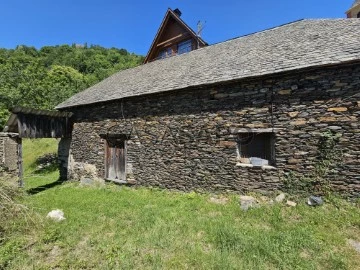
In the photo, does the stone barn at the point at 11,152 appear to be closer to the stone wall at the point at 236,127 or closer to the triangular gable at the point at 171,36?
the stone wall at the point at 236,127

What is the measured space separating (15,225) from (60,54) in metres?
54.5

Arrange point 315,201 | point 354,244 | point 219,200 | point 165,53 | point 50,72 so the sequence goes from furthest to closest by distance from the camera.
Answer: point 50,72 → point 165,53 → point 219,200 → point 315,201 → point 354,244

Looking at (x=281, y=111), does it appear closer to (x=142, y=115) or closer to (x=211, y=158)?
(x=211, y=158)

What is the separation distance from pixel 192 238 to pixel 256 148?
12.2 ft

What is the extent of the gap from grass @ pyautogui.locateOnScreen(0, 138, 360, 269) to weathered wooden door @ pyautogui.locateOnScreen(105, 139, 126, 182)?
11.1 feet

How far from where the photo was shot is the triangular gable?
14.0 m

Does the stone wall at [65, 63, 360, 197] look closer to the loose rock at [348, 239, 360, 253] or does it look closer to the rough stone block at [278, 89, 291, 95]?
the rough stone block at [278, 89, 291, 95]

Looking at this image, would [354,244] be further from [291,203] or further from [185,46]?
[185,46]

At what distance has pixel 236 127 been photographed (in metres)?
7.39

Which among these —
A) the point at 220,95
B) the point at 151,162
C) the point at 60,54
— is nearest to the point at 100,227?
the point at 151,162

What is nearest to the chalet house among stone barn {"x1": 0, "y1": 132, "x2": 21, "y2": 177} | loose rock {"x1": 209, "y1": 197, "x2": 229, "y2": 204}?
stone barn {"x1": 0, "y1": 132, "x2": 21, "y2": 177}

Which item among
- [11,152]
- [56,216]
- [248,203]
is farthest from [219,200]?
[11,152]

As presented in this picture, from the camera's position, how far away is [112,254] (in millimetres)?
4422

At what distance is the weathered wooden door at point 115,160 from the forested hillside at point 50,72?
63.3 ft
